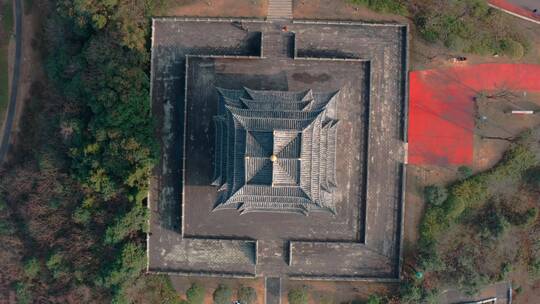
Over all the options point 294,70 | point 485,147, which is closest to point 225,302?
point 294,70

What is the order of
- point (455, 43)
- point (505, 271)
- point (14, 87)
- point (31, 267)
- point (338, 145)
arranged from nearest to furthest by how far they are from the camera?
point (338, 145)
point (455, 43)
point (505, 271)
point (31, 267)
point (14, 87)

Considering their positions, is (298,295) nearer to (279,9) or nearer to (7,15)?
(279,9)

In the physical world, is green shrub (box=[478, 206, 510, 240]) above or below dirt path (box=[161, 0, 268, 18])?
below

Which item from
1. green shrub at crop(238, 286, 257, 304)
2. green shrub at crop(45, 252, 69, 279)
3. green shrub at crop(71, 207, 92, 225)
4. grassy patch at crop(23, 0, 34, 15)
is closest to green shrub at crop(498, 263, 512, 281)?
green shrub at crop(238, 286, 257, 304)

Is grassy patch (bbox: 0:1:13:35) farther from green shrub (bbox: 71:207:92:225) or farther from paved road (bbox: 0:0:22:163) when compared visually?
green shrub (bbox: 71:207:92:225)

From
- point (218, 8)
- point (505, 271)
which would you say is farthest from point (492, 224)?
point (218, 8)
